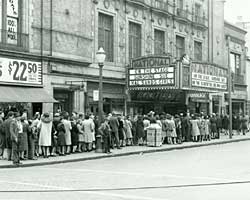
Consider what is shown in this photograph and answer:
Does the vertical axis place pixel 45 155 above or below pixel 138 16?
below

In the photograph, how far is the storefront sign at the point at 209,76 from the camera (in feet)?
109

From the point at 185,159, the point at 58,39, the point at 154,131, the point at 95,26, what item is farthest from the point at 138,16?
the point at 185,159

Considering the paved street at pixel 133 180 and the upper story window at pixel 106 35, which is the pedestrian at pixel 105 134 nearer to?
the paved street at pixel 133 180

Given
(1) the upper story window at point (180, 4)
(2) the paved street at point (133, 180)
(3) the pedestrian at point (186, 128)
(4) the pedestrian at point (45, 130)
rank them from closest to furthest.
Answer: (2) the paved street at point (133, 180) < (4) the pedestrian at point (45, 130) < (3) the pedestrian at point (186, 128) < (1) the upper story window at point (180, 4)

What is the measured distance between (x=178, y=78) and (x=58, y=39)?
8174 mm

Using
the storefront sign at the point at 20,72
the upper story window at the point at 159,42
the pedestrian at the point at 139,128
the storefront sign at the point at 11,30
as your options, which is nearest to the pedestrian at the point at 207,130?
the pedestrian at the point at 139,128

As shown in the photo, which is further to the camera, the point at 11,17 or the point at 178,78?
the point at 178,78

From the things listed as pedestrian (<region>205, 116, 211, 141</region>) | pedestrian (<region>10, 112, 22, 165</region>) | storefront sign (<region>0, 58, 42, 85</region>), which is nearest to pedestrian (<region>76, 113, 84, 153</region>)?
storefront sign (<region>0, 58, 42, 85</region>)

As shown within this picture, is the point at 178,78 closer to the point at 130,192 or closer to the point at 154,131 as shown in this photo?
the point at 154,131

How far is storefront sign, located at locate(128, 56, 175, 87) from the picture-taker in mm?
31266

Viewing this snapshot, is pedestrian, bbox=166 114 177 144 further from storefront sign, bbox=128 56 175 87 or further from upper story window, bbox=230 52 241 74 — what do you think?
upper story window, bbox=230 52 241 74

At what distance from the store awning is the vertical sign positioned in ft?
→ 7.81

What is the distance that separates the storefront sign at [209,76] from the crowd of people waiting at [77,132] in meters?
2.96

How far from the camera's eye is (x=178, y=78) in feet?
102
